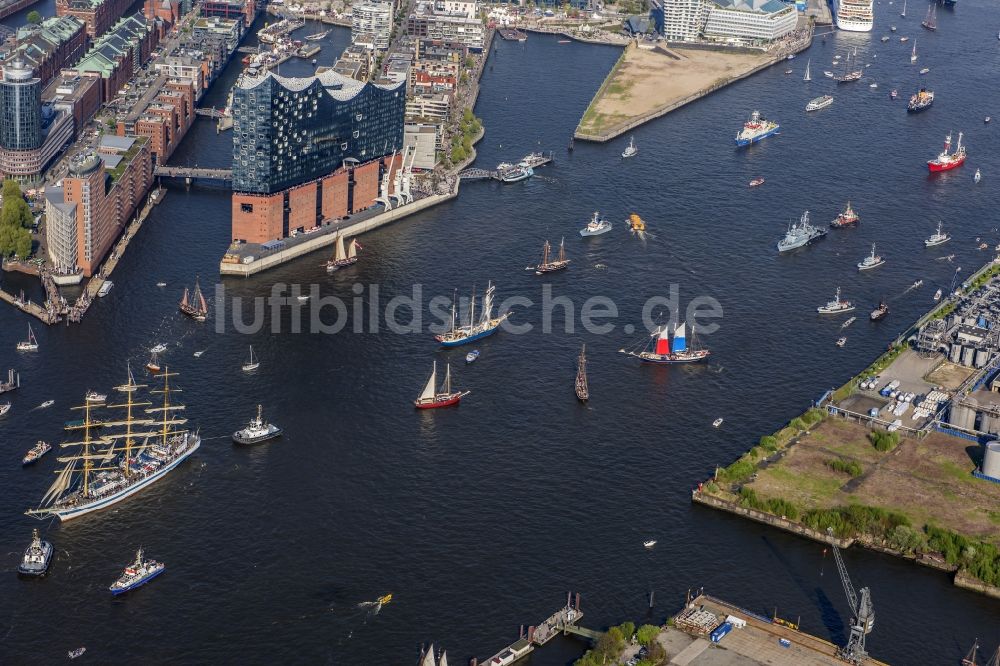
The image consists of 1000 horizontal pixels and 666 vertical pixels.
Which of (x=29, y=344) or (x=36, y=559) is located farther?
(x=29, y=344)

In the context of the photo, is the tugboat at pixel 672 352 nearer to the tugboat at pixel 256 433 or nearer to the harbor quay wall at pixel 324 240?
the tugboat at pixel 256 433

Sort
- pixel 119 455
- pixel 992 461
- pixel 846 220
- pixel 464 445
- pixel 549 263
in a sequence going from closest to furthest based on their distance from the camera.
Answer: pixel 119 455 → pixel 992 461 → pixel 464 445 → pixel 549 263 → pixel 846 220

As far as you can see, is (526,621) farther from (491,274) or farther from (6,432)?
(491,274)

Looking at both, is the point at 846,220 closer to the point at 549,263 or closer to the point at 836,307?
the point at 836,307

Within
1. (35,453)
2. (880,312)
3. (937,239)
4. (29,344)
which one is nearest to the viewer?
(35,453)

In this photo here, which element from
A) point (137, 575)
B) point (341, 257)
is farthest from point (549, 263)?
point (137, 575)

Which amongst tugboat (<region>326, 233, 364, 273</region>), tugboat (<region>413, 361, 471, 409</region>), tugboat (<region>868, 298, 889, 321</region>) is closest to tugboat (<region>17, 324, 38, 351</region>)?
tugboat (<region>326, 233, 364, 273</region>)

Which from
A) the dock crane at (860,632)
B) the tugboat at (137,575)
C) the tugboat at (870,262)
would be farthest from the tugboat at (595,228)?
the tugboat at (137,575)

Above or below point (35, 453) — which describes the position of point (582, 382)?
above

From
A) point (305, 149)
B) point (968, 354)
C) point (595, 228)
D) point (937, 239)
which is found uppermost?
point (305, 149)
